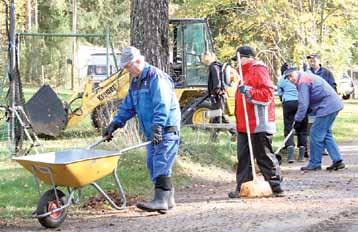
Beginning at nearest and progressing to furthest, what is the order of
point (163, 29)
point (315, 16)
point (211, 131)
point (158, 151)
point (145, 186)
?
point (158, 151) < point (145, 186) < point (163, 29) < point (211, 131) < point (315, 16)

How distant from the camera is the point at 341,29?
29719 mm

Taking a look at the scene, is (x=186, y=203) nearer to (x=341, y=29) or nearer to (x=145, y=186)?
(x=145, y=186)

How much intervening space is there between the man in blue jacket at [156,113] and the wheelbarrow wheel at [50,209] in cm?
94

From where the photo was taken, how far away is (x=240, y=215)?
8062 millimetres

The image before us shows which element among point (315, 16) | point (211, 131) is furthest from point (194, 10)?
point (211, 131)

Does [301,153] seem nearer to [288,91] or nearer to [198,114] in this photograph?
[288,91]

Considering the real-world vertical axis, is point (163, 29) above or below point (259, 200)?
above

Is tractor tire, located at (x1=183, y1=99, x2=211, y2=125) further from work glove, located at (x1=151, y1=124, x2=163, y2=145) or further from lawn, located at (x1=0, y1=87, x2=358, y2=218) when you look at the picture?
work glove, located at (x1=151, y1=124, x2=163, y2=145)

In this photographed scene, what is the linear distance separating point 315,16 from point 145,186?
717 inches

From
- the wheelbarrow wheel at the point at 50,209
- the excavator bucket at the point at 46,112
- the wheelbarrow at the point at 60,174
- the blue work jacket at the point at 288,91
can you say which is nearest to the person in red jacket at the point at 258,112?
the wheelbarrow at the point at 60,174

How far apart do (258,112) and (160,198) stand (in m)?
1.86

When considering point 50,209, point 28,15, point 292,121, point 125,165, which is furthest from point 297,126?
point 28,15

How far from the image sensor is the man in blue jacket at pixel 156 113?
797 cm

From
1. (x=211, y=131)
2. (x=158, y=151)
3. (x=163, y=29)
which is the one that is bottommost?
(x=211, y=131)
